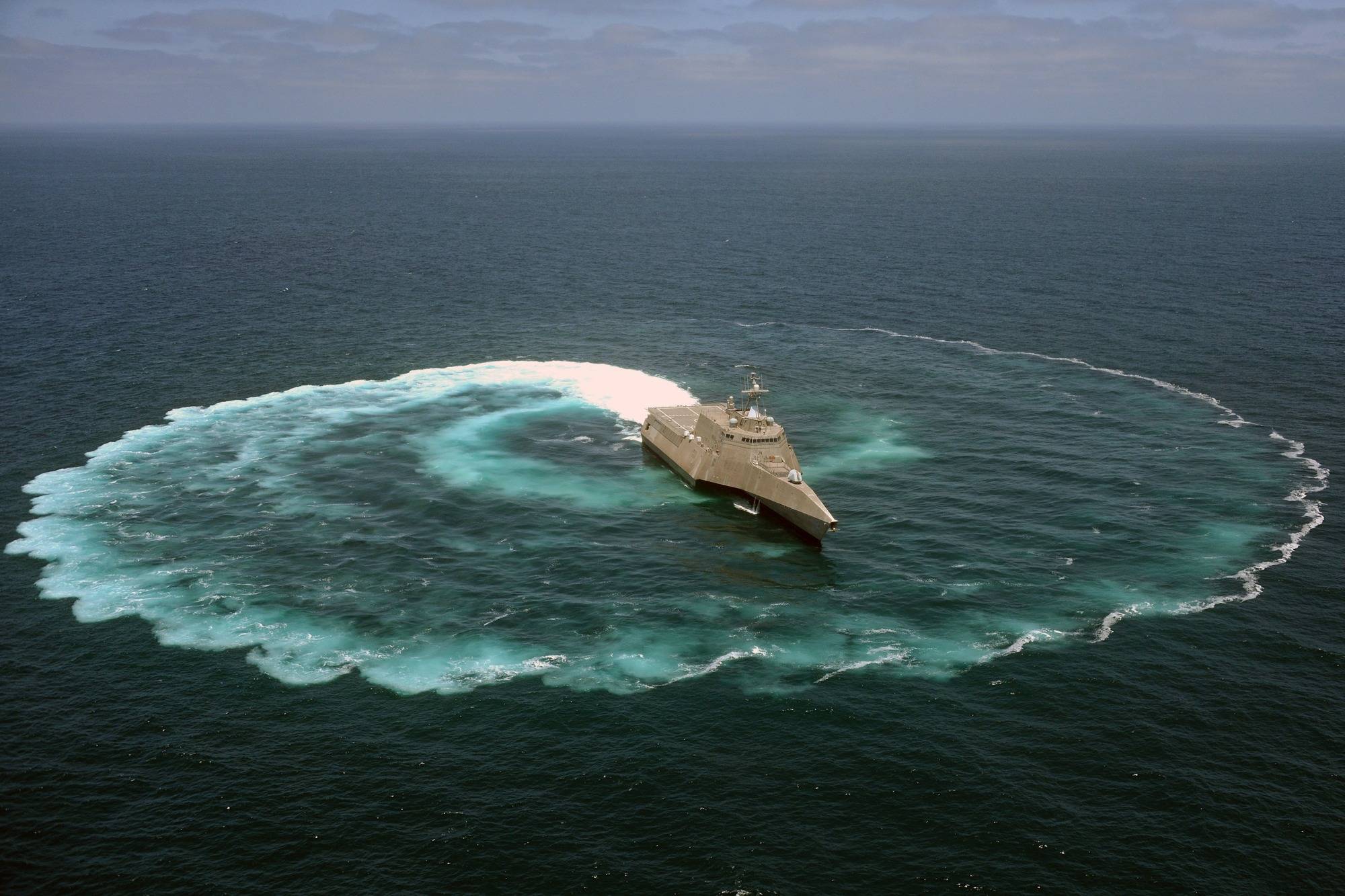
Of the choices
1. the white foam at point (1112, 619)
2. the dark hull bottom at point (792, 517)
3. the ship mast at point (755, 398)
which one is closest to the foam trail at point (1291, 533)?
the white foam at point (1112, 619)

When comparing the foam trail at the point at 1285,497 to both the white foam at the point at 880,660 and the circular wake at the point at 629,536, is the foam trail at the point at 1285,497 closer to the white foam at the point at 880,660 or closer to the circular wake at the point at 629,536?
the circular wake at the point at 629,536

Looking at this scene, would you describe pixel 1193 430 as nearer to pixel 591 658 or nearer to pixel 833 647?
pixel 833 647

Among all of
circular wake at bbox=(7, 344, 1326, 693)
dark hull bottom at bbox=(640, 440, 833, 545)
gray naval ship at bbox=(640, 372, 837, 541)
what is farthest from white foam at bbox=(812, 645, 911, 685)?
gray naval ship at bbox=(640, 372, 837, 541)

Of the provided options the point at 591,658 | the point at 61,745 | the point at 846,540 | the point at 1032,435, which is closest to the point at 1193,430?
the point at 1032,435

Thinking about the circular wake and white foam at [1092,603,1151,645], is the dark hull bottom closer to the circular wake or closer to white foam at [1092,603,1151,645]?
the circular wake

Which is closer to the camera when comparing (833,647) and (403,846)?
(403,846)

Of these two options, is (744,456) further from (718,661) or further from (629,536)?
(718,661)
